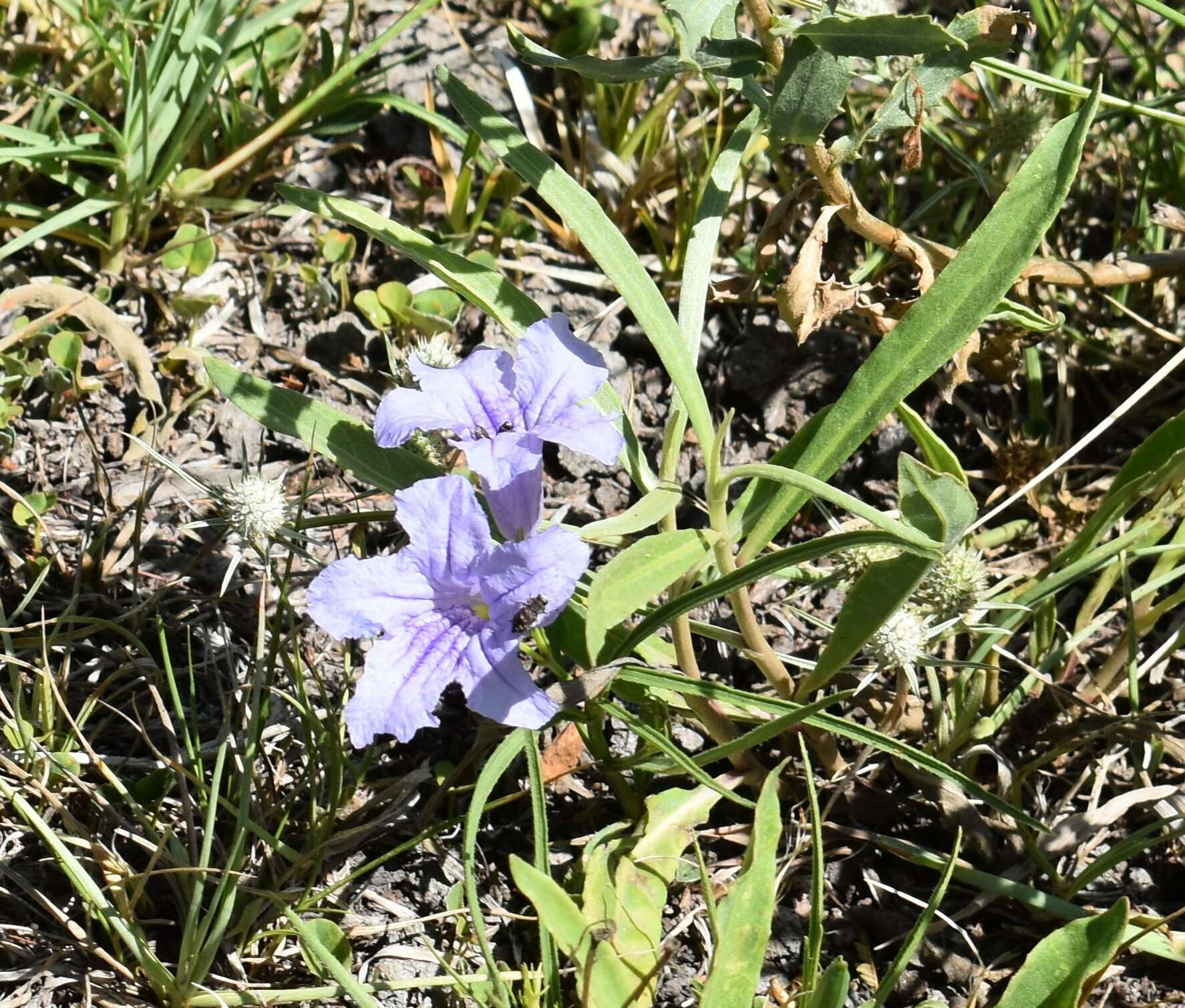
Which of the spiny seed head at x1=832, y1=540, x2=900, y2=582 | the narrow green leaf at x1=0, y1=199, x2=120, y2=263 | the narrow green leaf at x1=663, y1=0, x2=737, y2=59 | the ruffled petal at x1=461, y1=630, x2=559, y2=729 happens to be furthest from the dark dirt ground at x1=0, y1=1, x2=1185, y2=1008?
the narrow green leaf at x1=663, y1=0, x2=737, y2=59

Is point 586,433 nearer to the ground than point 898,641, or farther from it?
farther from it

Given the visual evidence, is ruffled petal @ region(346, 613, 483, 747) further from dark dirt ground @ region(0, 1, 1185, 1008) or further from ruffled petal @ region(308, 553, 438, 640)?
dark dirt ground @ region(0, 1, 1185, 1008)

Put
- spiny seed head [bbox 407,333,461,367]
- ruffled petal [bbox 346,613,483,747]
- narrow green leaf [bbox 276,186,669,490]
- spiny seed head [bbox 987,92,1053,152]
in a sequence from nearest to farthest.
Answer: ruffled petal [bbox 346,613,483,747], narrow green leaf [bbox 276,186,669,490], spiny seed head [bbox 407,333,461,367], spiny seed head [bbox 987,92,1053,152]

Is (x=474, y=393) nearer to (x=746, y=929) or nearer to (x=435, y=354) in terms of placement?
(x=435, y=354)

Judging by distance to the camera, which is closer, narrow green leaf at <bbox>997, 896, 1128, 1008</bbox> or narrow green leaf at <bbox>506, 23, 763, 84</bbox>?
narrow green leaf at <bbox>997, 896, 1128, 1008</bbox>

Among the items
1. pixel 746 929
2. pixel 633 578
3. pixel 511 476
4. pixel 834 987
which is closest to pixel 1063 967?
pixel 834 987

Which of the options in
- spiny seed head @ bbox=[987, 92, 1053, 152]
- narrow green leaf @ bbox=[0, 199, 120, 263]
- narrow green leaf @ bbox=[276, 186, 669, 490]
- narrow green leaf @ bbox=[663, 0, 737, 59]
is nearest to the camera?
narrow green leaf @ bbox=[663, 0, 737, 59]

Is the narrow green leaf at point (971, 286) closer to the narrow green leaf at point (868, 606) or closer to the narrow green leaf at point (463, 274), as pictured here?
the narrow green leaf at point (868, 606)
